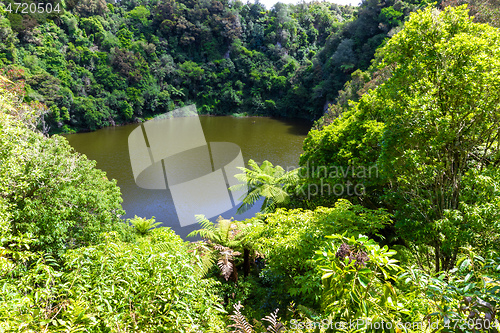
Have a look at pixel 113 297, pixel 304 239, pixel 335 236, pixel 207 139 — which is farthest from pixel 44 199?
pixel 207 139

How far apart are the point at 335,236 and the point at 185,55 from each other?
152 ft

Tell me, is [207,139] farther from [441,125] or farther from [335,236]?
[335,236]

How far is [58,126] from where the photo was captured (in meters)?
25.5

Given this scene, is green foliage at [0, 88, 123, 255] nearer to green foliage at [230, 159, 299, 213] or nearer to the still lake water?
the still lake water

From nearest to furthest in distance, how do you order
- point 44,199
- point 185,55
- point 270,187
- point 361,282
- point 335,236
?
1. point 361,282
2. point 335,236
3. point 44,199
4. point 270,187
5. point 185,55

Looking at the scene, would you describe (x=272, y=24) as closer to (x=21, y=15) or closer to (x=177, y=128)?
(x=177, y=128)

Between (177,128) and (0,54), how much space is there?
616 inches

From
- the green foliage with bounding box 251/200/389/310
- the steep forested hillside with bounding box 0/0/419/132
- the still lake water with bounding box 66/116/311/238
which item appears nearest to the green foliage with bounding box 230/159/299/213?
the still lake water with bounding box 66/116/311/238

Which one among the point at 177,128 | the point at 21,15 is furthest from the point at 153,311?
the point at 21,15

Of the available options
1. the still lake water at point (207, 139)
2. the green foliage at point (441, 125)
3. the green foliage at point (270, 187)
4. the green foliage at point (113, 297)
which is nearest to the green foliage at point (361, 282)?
the green foliage at point (113, 297)

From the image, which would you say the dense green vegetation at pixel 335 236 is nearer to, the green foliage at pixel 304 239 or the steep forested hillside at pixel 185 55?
the green foliage at pixel 304 239

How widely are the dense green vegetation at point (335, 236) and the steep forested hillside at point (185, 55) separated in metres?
21.6

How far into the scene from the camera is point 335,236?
181cm

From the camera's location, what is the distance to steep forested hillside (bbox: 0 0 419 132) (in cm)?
2692
